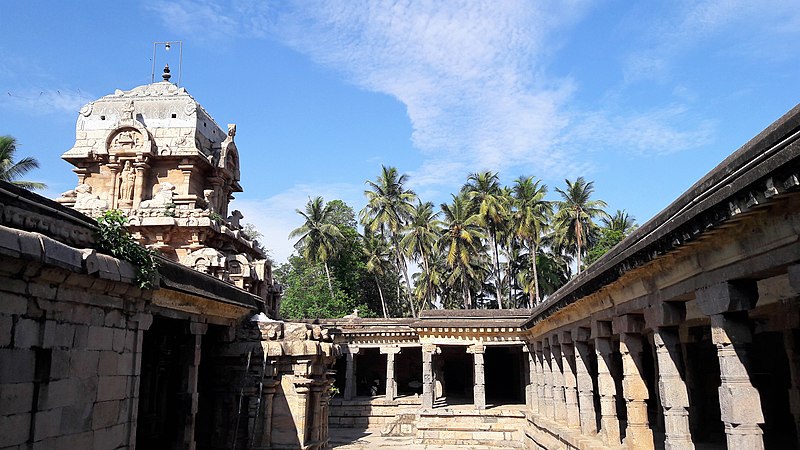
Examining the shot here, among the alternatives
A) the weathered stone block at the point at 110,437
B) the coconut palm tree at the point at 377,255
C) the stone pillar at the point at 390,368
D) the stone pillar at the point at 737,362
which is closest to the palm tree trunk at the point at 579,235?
the coconut palm tree at the point at 377,255

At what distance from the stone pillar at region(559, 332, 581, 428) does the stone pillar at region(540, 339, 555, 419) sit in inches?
100

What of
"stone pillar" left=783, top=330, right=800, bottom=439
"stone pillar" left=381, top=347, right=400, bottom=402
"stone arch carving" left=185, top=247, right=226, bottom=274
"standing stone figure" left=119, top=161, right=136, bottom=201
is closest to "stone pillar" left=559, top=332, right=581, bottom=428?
"stone pillar" left=783, top=330, right=800, bottom=439

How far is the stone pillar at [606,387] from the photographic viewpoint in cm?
1103

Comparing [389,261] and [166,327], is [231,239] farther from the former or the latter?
[389,261]

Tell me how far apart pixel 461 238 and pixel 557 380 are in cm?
2677

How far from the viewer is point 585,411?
41.9ft

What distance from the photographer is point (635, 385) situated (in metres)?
9.80

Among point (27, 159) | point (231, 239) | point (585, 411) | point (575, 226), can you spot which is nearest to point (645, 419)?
point (585, 411)

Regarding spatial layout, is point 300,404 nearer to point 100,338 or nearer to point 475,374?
point 100,338

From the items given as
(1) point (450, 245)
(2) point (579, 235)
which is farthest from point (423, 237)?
(2) point (579, 235)

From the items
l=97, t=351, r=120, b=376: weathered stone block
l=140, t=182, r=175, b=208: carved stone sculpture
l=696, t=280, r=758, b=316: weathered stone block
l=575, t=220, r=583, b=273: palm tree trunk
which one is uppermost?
l=575, t=220, r=583, b=273: palm tree trunk

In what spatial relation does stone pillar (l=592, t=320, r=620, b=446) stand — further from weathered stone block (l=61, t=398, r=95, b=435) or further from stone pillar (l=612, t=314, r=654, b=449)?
weathered stone block (l=61, t=398, r=95, b=435)

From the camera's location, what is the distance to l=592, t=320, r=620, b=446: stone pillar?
11031 mm

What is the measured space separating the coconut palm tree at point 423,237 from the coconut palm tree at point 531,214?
613 cm
